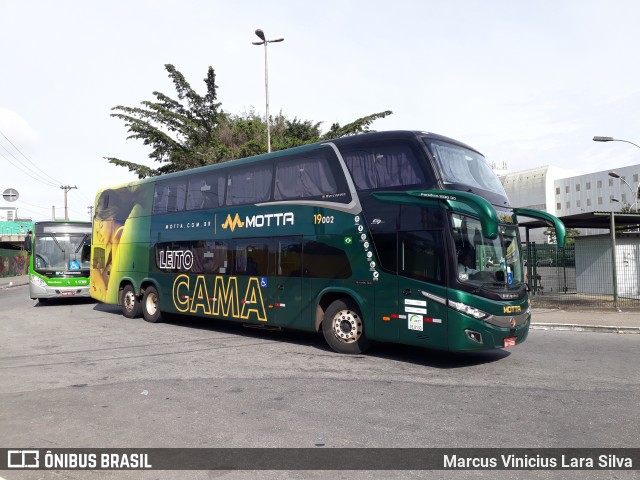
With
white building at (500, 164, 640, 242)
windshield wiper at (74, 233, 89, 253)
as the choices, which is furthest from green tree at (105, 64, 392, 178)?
white building at (500, 164, 640, 242)

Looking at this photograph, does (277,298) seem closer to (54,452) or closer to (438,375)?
(438,375)

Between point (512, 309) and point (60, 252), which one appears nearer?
point (512, 309)

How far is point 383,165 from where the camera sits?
8.73 meters

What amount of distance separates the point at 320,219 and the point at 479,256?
→ 10.1 ft

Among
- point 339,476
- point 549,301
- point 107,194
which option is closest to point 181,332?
point 107,194

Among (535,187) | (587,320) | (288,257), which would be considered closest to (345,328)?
(288,257)

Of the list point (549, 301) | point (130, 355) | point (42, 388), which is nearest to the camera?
point (42, 388)

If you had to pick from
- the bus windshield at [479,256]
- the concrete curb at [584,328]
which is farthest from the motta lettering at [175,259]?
the concrete curb at [584,328]

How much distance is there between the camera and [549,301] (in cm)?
1884

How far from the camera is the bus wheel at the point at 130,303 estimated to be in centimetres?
1489

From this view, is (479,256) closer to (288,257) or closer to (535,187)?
(288,257)

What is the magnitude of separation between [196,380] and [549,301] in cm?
1554

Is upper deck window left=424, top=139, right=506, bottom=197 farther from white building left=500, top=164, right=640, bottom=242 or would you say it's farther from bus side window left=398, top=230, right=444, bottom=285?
white building left=500, top=164, right=640, bottom=242

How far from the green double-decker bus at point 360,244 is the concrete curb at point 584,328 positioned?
4.89 m
